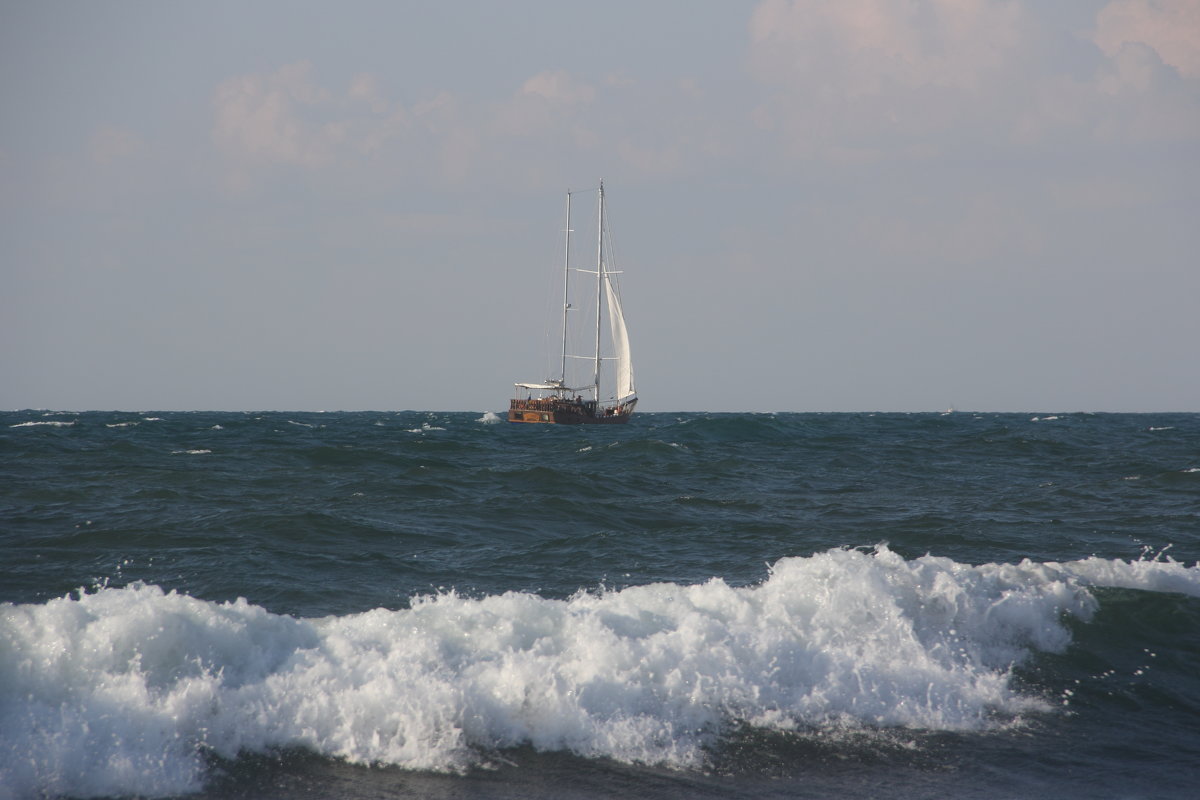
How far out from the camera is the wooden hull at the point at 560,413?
60481 mm

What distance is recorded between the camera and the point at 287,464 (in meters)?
23.4

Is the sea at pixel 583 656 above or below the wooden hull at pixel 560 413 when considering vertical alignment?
below

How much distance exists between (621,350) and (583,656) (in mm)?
57424

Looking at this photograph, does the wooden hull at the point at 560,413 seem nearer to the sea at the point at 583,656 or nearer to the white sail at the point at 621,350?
the white sail at the point at 621,350

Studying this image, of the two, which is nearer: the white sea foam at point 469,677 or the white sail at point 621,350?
the white sea foam at point 469,677

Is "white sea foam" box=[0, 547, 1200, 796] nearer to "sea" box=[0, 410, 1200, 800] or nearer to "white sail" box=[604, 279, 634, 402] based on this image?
"sea" box=[0, 410, 1200, 800]

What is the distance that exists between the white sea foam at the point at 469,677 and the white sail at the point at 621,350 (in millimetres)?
55294

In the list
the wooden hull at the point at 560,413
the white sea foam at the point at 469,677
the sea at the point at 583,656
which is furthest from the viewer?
the wooden hull at the point at 560,413

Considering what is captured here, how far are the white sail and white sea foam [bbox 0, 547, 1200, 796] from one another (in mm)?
55294

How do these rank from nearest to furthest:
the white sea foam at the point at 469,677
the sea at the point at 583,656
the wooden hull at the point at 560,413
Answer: the sea at the point at 583,656 < the white sea foam at the point at 469,677 < the wooden hull at the point at 560,413

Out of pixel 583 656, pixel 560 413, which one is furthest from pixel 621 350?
pixel 583 656

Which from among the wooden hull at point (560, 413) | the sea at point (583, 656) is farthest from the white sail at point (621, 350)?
the sea at point (583, 656)

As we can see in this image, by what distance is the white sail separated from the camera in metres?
64.1

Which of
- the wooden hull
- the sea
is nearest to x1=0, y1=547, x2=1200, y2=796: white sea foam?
the sea
